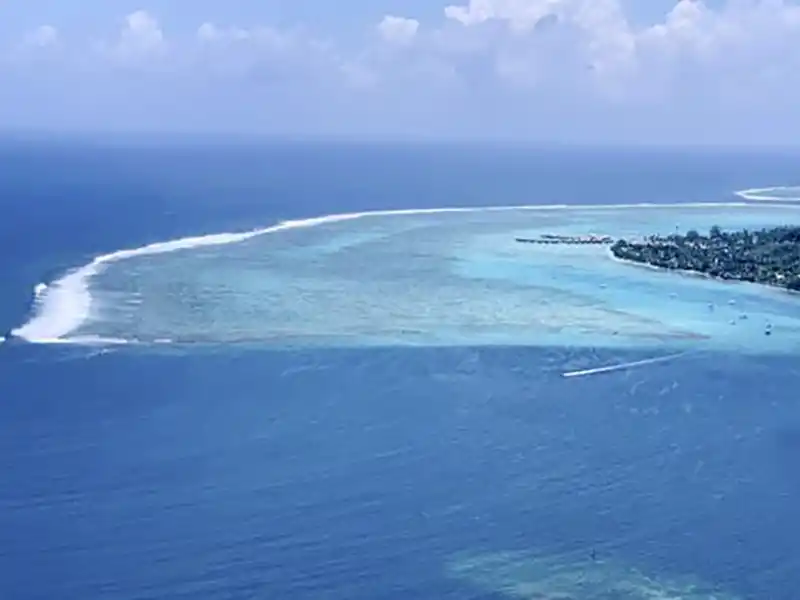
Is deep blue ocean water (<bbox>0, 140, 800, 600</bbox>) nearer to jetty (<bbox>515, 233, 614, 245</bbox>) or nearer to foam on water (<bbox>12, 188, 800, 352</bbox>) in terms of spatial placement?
foam on water (<bbox>12, 188, 800, 352</bbox>)

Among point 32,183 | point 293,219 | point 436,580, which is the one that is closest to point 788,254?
point 293,219

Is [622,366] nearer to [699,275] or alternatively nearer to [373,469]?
[373,469]

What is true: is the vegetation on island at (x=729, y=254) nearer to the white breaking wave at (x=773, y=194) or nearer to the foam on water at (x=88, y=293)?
the foam on water at (x=88, y=293)

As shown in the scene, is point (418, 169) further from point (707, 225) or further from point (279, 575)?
point (279, 575)

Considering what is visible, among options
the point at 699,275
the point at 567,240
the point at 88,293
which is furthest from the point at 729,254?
the point at 88,293

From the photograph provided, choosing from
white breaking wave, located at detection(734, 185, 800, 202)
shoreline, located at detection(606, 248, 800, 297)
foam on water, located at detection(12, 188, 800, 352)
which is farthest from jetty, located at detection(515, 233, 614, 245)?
white breaking wave, located at detection(734, 185, 800, 202)

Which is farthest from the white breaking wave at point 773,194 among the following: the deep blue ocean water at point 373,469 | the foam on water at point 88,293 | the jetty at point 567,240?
the deep blue ocean water at point 373,469
